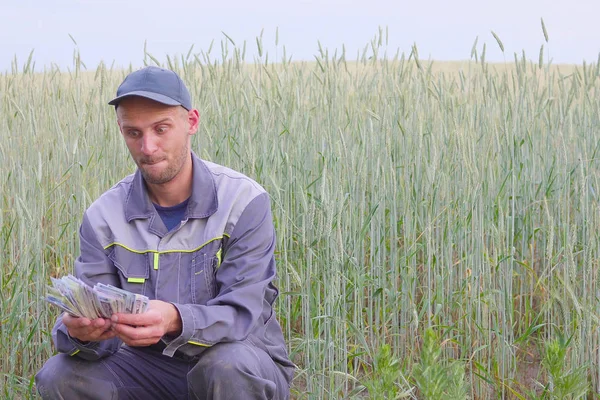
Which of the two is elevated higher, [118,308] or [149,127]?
[149,127]

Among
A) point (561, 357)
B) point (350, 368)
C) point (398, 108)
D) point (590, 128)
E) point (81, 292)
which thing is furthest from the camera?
point (590, 128)

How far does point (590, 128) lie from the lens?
12.2ft

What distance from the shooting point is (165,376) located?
7.35 feet

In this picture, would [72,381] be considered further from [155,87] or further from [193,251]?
[155,87]

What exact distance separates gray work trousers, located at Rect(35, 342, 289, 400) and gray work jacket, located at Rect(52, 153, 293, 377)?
4cm

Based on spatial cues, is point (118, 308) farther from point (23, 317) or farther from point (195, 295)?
point (23, 317)

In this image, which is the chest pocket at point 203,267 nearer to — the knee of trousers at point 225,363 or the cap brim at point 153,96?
the knee of trousers at point 225,363

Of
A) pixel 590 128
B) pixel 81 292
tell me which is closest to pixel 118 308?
pixel 81 292

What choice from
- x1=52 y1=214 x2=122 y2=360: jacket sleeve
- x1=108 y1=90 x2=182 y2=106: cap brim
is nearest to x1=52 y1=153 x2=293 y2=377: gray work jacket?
x1=52 y1=214 x2=122 y2=360: jacket sleeve

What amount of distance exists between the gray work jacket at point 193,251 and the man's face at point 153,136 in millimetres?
100

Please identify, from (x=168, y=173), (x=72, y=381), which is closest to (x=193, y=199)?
(x=168, y=173)

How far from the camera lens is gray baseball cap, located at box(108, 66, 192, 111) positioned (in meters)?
2.14

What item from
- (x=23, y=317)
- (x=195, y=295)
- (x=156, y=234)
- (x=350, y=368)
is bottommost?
(x=350, y=368)

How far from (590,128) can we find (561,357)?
1.87 meters
